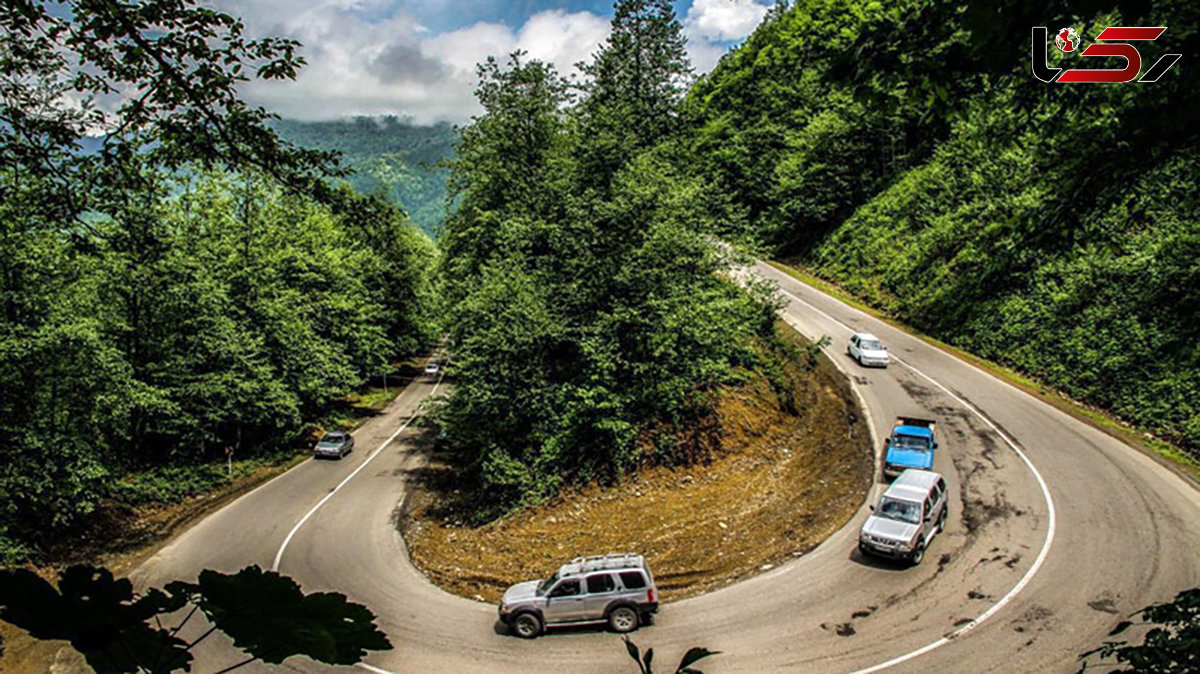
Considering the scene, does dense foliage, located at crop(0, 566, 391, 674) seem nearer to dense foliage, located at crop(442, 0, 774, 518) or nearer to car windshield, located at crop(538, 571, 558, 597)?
car windshield, located at crop(538, 571, 558, 597)

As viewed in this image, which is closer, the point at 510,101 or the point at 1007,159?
the point at 510,101

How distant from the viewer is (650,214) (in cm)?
2367

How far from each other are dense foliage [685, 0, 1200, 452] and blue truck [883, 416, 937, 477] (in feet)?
26.0

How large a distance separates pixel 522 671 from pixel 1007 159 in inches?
1478

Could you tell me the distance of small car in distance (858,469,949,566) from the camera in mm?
15477

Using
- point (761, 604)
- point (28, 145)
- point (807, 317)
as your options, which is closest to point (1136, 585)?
point (761, 604)

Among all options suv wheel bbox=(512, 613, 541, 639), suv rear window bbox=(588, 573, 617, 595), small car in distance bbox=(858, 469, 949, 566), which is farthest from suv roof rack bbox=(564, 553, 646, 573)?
small car in distance bbox=(858, 469, 949, 566)

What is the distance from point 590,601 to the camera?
47.7ft

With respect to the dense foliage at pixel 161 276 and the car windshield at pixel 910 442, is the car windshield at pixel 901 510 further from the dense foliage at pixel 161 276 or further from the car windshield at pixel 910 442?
the dense foliage at pixel 161 276

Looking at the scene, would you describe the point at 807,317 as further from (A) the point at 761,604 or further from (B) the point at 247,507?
(B) the point at 247,507

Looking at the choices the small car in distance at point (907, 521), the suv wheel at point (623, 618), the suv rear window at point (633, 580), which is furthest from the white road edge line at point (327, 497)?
the small car in distance at point (907, 521)

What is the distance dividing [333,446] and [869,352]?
92.6ft

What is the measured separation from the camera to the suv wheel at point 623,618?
1430 centimetres

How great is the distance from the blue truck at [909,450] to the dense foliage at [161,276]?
679 inches
